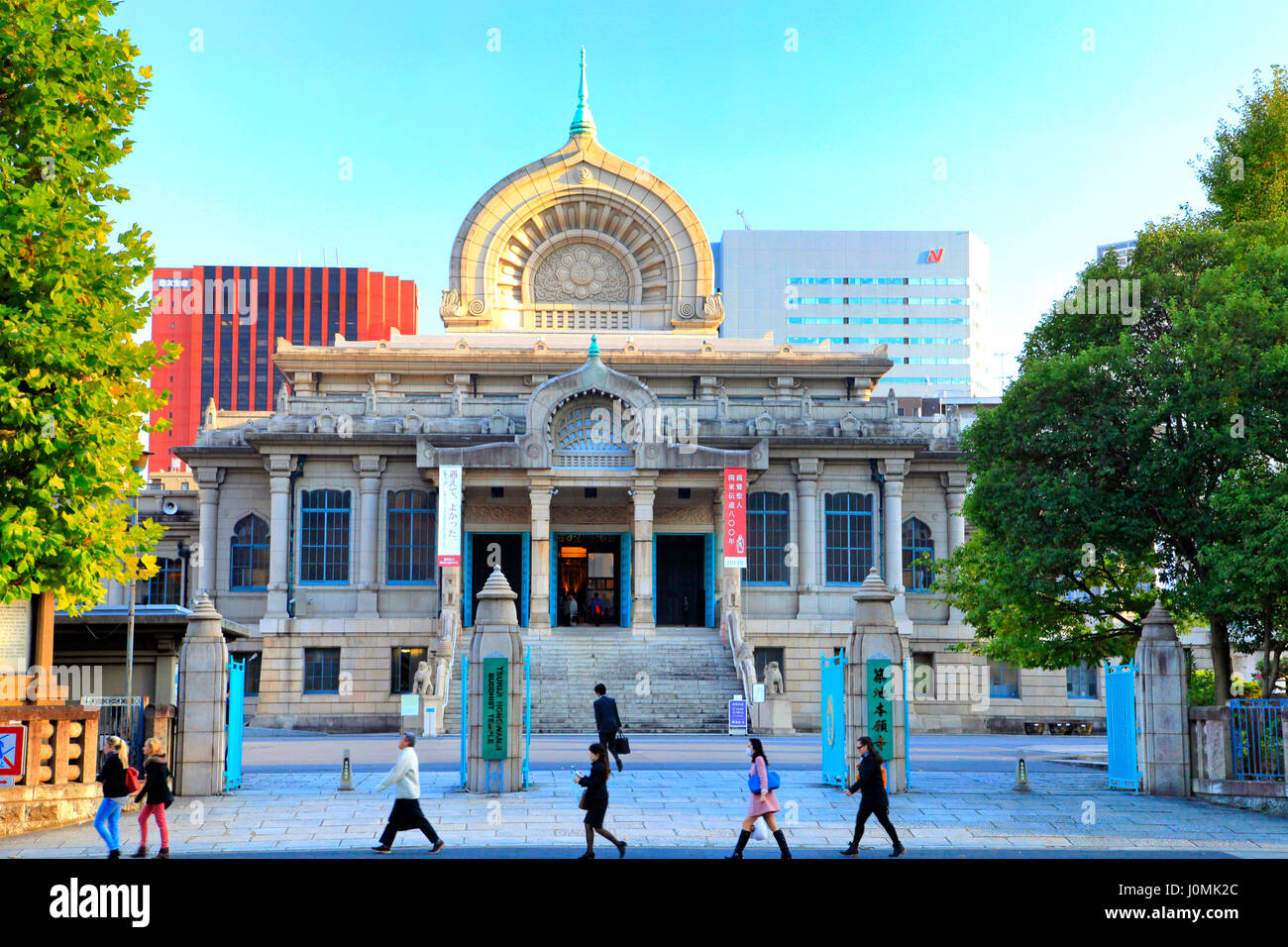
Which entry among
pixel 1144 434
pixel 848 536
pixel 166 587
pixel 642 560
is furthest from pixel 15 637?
pixel 848 536

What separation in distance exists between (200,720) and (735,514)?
74.3ft

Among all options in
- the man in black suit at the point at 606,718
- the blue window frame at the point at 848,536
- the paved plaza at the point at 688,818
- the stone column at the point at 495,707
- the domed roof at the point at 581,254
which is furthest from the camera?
the domed roof at the point at 581,254

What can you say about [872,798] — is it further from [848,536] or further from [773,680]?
[848,536]

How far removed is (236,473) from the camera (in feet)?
153

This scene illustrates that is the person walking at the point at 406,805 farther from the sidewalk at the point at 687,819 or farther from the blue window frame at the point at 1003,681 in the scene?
the blue window frame at the point at 1003,681

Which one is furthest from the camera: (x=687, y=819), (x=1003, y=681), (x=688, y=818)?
(x=1003, y=681)

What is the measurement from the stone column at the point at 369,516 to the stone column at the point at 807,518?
14.8m

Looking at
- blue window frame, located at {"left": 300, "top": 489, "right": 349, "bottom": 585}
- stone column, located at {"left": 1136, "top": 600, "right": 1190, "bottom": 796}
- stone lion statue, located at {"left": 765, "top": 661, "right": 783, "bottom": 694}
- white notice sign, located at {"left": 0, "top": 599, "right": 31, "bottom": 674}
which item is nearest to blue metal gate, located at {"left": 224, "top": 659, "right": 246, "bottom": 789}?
white notice sign, located at {"left": 0, "top": 599, "right": 31, "bottom": 674}

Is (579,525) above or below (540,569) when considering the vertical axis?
above

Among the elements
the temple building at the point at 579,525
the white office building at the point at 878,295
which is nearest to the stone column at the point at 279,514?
the temple building at the point at 579,525

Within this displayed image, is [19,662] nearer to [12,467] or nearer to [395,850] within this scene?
[12,467]

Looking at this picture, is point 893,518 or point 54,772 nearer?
point 54,772

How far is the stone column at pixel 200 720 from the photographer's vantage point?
2266 centimetres

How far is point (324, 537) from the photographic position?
45219 mm
